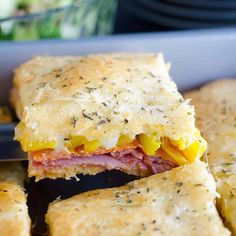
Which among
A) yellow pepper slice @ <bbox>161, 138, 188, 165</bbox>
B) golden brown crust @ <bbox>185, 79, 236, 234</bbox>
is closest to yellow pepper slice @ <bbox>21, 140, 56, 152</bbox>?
yellow pepper slice @ <bbox>161, 138, 188, 165</bbox>

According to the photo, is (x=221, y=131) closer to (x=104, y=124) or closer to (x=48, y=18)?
(x=104, y=124)

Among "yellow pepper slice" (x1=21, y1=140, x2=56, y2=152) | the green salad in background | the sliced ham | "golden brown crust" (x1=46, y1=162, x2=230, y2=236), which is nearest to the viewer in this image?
"golden brown crust" (x1=46, y1=162, x2=230, y2=236)

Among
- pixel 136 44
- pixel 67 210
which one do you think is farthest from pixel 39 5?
pixel 67 210

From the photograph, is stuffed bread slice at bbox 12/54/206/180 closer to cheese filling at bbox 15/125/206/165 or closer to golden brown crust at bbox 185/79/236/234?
cheese filling at bbox 15/125/206/165

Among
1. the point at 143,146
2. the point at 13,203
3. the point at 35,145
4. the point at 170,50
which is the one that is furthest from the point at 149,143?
the point at 170,50

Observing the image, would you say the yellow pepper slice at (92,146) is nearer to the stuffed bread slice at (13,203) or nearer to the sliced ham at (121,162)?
the sliced ham at (121,162)

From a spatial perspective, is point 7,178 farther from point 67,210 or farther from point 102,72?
point 102,72
